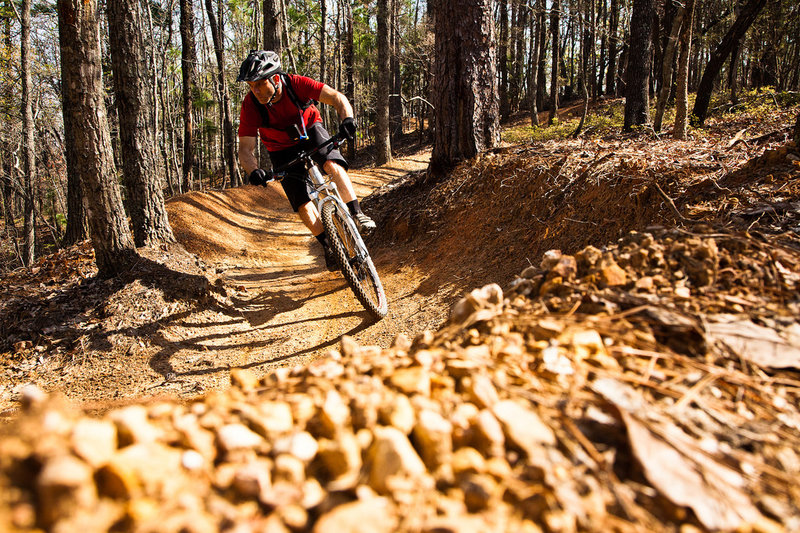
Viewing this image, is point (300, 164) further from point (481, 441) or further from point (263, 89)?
point (481, 441)

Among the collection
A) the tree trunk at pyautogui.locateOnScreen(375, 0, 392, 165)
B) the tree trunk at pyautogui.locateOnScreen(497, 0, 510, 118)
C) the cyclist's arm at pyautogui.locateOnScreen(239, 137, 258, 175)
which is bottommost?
the cyclist's arm at pyautogui.locateOnScreen(239, 137, 258, 175)

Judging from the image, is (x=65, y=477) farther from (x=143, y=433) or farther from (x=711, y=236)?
(x=711, y=236)

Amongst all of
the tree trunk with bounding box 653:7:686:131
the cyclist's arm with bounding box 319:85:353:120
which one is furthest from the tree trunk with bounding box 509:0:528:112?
the cyclist's arm with bounding box 319:85:353:120

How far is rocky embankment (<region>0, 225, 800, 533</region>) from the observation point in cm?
103

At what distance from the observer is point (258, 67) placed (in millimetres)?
4402

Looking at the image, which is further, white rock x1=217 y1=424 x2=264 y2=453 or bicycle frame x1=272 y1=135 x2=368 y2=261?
bicycle frame x1=272 y1=135 x2=368 y2=261

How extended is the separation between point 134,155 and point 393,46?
20.5 m

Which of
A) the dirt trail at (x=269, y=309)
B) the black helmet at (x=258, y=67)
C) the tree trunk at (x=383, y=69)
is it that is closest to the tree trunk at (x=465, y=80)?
the dirt trail at (x=269, y=309)

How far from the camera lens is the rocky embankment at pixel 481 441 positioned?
1031 millimetres

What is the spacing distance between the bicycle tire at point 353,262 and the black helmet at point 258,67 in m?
1.40

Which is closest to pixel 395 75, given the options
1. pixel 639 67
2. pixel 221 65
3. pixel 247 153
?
pixel 221 65

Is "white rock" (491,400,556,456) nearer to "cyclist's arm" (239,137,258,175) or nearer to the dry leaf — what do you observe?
the dry leaf

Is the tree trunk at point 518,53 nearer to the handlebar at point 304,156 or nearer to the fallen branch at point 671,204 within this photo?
the handlebar at point 304,156

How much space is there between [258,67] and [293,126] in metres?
0.69
